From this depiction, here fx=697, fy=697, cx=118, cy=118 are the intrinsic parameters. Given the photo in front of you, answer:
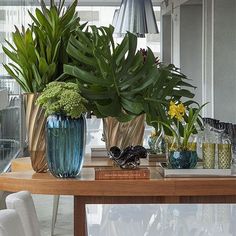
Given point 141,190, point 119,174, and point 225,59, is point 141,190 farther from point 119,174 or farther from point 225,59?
point 225,59

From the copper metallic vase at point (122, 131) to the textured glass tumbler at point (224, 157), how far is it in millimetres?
486

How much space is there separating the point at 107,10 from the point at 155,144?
15.6m

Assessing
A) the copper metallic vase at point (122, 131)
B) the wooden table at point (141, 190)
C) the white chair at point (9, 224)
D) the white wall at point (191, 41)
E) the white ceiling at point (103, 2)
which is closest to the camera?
the white chair at point (9, 224)

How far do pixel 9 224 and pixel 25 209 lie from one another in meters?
0.33

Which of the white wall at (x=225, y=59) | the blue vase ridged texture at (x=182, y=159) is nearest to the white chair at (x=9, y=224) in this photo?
the blue vase ridged texture at (x=182, y=159)

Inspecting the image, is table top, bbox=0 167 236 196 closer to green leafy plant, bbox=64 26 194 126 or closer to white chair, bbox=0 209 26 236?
green leafy plant, bbox=64 26 194 126

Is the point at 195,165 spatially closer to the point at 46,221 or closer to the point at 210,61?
the point at 46,221

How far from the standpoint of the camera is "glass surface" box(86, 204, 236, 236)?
1.65 metres

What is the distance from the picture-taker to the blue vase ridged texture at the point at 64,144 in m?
2.58

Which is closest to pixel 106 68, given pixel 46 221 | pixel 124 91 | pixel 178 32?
pixel 124 91

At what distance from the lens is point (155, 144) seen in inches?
137

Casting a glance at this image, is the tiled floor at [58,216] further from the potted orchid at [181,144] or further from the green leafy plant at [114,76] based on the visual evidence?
the potted orchid at [181,144]

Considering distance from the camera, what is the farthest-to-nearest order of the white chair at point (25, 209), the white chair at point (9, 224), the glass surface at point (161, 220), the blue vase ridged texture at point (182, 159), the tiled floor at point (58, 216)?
the tiled floor at point (58, 216) < the blue vase ridged texture at point (182, 159) < the white chair at point (25, 209) < the glass surface at point (161, 220) < the white chair at point (9, 224)

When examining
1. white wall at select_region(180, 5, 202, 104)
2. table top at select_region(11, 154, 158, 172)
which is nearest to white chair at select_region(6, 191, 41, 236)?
table top at select_region(11, 154, 158, 172)
